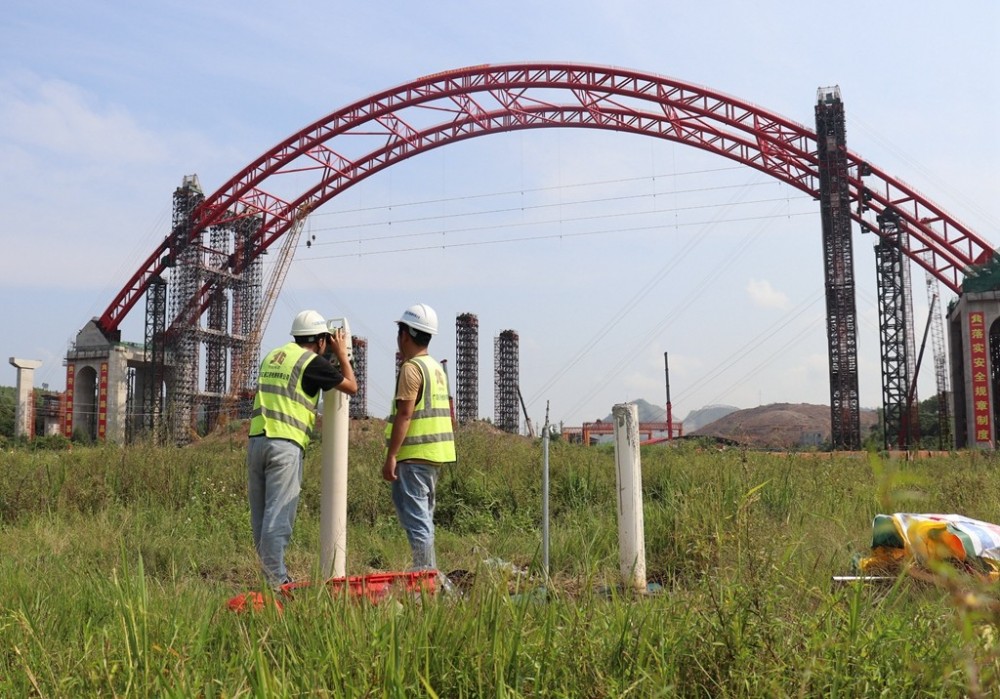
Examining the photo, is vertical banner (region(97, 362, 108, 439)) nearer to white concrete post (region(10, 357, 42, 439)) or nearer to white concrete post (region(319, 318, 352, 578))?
white concrete post (region(10, 357, 42, 439))

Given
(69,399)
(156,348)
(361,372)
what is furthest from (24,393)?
(361,372)

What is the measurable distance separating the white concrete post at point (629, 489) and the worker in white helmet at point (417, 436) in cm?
102

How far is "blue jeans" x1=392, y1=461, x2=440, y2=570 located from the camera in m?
4.94

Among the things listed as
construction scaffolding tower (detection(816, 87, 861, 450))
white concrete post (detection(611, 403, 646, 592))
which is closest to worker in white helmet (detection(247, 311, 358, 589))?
white concrete post (detection(611, 403, 646, 592))

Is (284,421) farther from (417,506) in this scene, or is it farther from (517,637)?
(517,637)

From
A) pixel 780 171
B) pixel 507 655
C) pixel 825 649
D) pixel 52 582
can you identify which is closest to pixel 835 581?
pixel 825 649

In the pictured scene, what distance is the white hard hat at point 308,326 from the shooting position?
5266 millimetres

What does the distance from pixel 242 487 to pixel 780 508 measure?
5389 mm

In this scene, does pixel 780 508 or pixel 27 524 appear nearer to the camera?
pixel 780 508

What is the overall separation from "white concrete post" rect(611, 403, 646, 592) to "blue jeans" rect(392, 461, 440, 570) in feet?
3.72

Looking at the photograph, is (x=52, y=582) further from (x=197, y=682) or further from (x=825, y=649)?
(x=825, y=649)

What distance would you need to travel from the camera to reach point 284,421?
510 centimetres

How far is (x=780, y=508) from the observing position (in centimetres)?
692

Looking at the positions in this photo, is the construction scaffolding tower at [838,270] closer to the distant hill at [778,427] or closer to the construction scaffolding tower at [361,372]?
the distant hill at [778,427]
